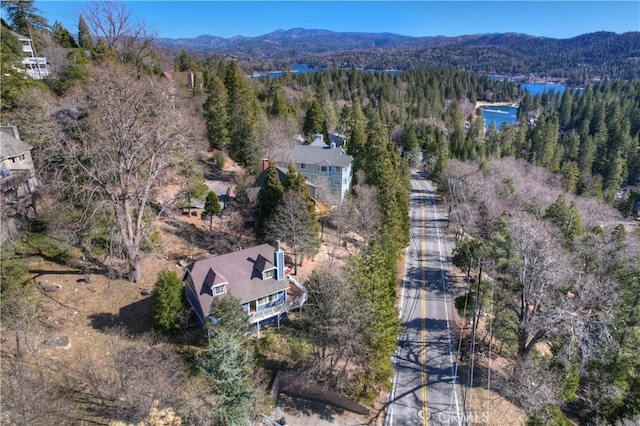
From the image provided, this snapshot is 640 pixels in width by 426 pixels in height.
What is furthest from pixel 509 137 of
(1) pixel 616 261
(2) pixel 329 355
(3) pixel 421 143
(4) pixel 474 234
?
(2) pixel 329 355

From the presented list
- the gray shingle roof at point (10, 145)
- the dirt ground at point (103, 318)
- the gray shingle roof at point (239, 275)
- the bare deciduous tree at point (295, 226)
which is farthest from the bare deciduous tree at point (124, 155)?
the bare deciduous tree at point (295, 226)

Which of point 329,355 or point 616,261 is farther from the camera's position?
point 616,261

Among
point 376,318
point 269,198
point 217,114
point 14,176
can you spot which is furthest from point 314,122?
point 376,318

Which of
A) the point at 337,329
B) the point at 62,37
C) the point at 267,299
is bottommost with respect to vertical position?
the point at 267,299

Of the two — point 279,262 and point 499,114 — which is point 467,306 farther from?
point 499,114

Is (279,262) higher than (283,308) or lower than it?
higher

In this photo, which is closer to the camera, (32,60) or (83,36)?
(32,60)

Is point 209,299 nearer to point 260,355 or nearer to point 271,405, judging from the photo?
point 260,355

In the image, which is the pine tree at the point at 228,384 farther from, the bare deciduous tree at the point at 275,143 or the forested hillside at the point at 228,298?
the bare deciduous tree at the point at 275,143
